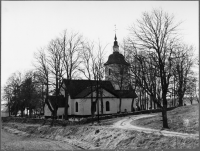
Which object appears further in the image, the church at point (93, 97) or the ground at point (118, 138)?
the church at point (93, 97)

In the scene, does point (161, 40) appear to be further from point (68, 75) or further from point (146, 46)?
point (68, 75)

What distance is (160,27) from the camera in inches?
899

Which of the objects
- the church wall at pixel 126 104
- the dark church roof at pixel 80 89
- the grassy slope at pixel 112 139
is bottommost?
the grassy slope at pixel 112 139

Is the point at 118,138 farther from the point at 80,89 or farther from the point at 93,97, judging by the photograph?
the point at 80,89

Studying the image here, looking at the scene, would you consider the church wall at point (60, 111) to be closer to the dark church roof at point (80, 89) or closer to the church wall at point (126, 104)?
the dark church roof at point (80, 89)

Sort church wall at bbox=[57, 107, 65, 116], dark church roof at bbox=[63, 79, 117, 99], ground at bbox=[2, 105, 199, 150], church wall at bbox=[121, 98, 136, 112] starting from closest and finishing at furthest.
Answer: ground at bbox=[2, 105, 199, 150] → dark church roof at bbox=[63, 79, 117, 99] → church wall at bbox=[57, 107, 65, 116] → church wall at bbox=[121, 98, 136, 112]

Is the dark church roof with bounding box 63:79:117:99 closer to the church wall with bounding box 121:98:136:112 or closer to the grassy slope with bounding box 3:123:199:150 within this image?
the church wall with bounding box 121:98:136:112

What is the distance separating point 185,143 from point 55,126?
69.5 ft

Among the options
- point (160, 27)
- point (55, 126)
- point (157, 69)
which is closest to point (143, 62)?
point (157, 69)

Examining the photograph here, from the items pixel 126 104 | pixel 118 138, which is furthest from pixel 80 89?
pixel 118 138

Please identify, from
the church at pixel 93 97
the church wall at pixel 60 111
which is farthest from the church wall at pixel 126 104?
the church wall at pixel 60 111

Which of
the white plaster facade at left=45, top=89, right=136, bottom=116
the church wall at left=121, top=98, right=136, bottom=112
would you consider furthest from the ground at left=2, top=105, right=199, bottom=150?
the church wall at left=121, top=98, right=136, bottom=112

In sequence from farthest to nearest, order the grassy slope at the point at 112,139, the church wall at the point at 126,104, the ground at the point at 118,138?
the church wall at the point at 126,104 → the ground at the point at 118,138 → the grassy slope at the point at 112,139

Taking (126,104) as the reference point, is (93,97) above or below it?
above
